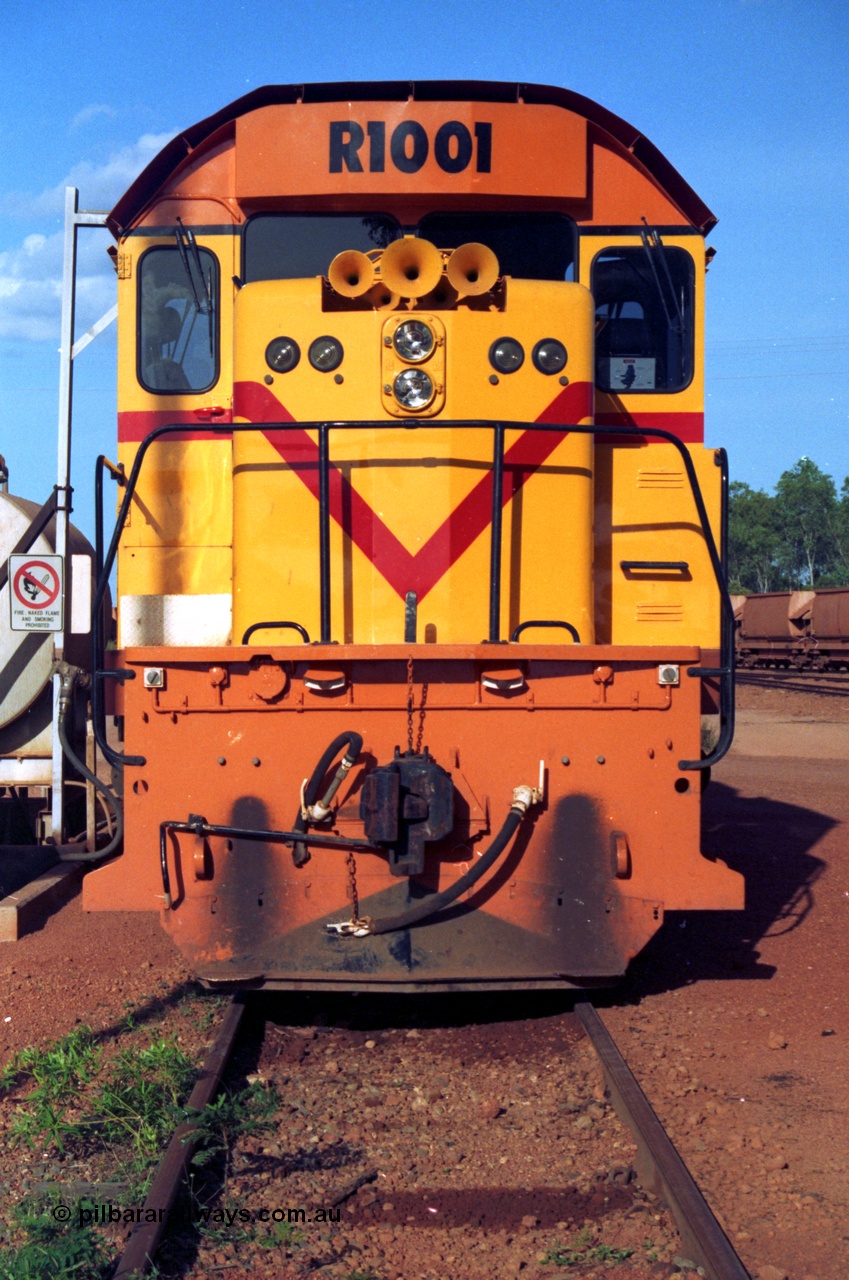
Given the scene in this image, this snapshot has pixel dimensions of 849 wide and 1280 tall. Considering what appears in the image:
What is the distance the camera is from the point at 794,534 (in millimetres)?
91750

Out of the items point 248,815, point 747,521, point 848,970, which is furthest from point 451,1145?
point 747,521

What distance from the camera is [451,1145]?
381cm

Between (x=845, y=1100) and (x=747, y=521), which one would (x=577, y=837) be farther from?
(x=747, y=521)

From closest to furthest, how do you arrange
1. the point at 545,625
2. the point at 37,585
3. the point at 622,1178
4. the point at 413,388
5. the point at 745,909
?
the point at 622,1178, the point at 545,625, the point at 413,388, the point at 745,909, the point at 37,585

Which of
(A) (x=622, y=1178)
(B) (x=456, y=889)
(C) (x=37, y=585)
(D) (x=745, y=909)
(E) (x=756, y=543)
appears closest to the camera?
(A) (x=622, y=1178)

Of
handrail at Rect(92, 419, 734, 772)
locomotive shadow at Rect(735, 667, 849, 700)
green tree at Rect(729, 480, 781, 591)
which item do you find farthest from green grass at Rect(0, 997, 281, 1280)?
green tree at Rect(729, 480, 781, 591)

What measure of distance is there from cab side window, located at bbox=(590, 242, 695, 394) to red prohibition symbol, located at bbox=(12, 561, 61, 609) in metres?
3.85

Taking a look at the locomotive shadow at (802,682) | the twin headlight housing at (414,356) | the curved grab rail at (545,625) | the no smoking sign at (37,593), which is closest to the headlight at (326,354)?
the twin headlight housing at (414,356)

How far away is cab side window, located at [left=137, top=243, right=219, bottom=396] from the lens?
5.45 metres

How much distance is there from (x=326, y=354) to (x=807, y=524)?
9191 cm

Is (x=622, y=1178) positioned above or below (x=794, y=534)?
below

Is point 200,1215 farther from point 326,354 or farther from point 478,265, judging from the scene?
point 478,265

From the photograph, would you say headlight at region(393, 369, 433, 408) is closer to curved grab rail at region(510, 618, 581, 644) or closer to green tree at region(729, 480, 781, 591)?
curved grab rail at region(510, 618, 581, 644)

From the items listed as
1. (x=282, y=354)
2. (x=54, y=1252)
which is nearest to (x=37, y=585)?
(x=282, y=354)
